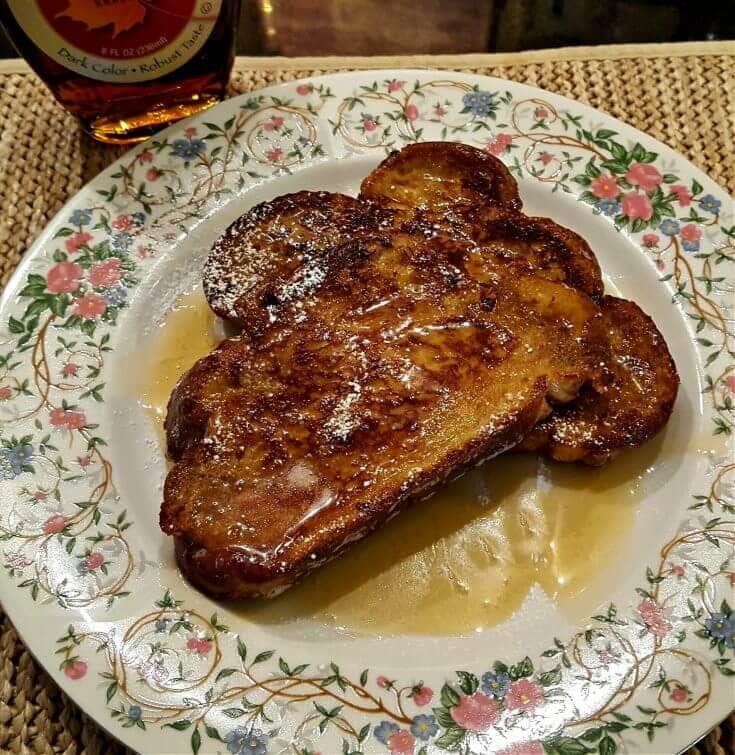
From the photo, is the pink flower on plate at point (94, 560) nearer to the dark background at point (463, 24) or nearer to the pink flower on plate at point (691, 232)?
the pink flower on plate at point (691, 232)

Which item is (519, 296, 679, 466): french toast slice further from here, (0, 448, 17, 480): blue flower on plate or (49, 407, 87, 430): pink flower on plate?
(0, 448, 17, 480): blue flower on plate

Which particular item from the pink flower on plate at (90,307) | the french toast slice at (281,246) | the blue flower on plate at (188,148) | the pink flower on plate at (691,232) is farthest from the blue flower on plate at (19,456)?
the pink flower on plate at (691,232)

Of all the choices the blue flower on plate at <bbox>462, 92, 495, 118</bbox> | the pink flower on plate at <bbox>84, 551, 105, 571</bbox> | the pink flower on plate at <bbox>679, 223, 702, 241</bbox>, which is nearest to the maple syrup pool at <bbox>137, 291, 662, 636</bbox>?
the pink flower on plate at <bbox>84, 551, 105, 571</bbox>

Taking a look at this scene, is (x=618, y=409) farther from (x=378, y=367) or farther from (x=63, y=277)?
(x=63, y=277)

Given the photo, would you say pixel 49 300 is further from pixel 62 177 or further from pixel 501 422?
pixel 501 422

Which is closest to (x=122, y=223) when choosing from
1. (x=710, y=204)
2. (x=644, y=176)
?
(x=644, y=176)

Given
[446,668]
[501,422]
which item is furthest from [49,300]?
[446,668]
